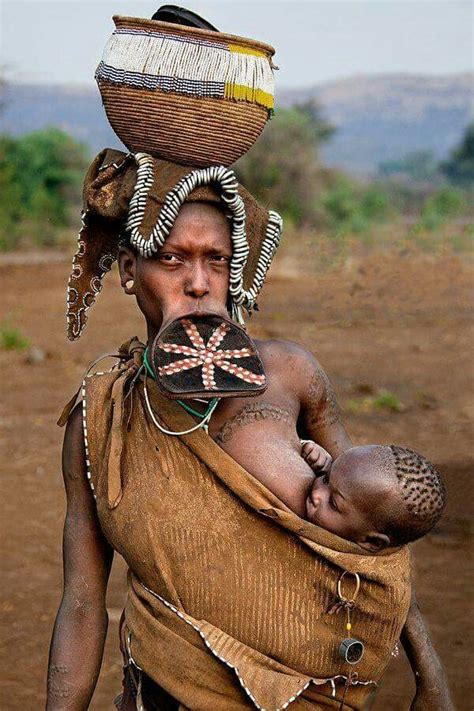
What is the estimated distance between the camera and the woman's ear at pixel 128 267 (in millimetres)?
2117

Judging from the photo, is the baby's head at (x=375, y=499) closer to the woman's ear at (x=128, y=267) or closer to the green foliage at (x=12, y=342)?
the woman's ear at (x=128, y=267)

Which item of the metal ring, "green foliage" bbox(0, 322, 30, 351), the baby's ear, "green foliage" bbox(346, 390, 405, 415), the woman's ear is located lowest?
"green foliage" bbox(0, 322, 30, 351)

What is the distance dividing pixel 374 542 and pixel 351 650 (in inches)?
8.1

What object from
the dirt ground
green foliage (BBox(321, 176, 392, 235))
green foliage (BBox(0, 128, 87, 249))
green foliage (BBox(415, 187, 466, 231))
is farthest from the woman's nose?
green foliage (BBox(415, 187, 466, 231))

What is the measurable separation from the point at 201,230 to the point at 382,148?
118403mm

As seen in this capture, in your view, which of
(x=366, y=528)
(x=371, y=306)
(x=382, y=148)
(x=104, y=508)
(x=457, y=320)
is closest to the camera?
(x=366, y=528)

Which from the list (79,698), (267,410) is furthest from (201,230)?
(79,698)

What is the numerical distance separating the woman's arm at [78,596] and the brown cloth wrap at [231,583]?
0.52ft

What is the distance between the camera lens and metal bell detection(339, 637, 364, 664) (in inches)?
78.6

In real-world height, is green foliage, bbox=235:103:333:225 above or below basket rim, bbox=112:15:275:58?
below

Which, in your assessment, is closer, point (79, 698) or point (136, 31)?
point (136, 31)

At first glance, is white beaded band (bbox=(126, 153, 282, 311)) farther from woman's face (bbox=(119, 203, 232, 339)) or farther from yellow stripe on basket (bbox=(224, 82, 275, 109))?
yellow stripe on basket (bbox=(224, 82, 275, 109))

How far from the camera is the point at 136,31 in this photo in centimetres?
201

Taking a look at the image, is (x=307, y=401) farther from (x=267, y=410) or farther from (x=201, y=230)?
(x=201, y=230)
